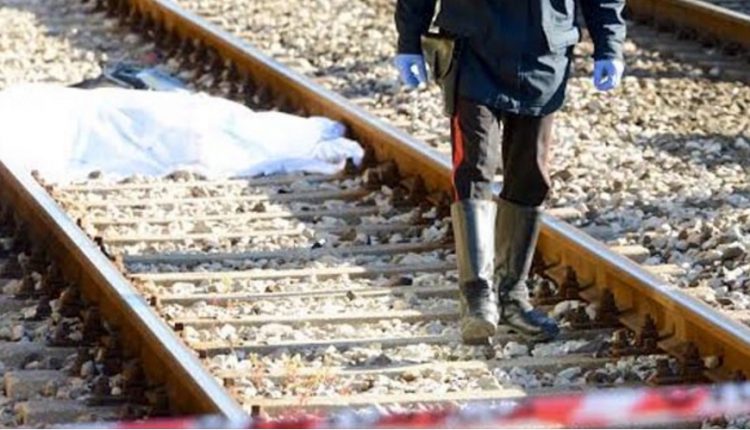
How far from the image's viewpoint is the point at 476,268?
335 inches

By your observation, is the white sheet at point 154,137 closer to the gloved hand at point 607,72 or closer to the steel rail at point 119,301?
the steel rail at point 119,301

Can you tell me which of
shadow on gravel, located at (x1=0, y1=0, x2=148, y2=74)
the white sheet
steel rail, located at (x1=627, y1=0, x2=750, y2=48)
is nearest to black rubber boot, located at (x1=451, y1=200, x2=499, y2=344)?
the white sheet

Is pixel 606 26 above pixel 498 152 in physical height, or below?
above

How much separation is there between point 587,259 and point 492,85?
1.08 meters

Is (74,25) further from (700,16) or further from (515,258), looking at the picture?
(515,258)

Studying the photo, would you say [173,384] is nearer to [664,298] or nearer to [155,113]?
[664,298]

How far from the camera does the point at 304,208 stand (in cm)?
1112

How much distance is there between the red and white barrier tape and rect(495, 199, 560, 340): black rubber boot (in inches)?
29.7

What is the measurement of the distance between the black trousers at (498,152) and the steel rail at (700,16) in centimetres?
613

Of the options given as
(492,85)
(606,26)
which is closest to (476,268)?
(492,85)

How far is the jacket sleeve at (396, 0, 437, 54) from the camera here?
8486 mm

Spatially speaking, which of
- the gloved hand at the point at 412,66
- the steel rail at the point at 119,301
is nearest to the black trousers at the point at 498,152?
the gloved hand at the point at 412,66

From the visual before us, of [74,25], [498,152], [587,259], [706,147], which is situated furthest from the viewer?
[74,25]

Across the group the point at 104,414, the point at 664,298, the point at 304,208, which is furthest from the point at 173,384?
the point at 304,208
